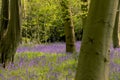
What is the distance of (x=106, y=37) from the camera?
304 centimetres

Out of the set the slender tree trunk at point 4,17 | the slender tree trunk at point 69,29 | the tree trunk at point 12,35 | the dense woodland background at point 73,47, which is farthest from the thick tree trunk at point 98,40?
the slender tree trunk at point 69,29

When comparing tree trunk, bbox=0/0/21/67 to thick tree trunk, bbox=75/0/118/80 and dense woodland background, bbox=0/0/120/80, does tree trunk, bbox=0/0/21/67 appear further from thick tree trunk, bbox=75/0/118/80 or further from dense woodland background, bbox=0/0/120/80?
thick tree trunk, bbox=75/0/118/80

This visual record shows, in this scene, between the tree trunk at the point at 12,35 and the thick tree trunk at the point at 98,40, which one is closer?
the thick tree trunk at the point at 98,40

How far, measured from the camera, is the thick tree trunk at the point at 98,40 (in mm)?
3006

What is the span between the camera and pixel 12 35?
8719mm

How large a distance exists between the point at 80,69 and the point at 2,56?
241 inches

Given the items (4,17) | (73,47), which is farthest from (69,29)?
(4,17)

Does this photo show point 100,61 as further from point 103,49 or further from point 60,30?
point 60,30

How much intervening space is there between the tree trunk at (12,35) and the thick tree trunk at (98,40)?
571 cm

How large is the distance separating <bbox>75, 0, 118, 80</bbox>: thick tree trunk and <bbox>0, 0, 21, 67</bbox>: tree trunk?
5.71 metres

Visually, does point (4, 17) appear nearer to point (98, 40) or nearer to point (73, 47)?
point (73, 47)

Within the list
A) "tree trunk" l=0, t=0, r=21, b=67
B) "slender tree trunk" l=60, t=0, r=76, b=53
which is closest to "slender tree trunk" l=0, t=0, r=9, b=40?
"tree trunk" l=0, t=0, r=21, b=67

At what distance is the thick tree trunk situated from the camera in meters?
3.01

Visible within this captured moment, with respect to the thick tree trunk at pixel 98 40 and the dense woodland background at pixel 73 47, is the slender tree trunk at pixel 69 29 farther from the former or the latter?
the thick tree trunk at pixel 98 40
